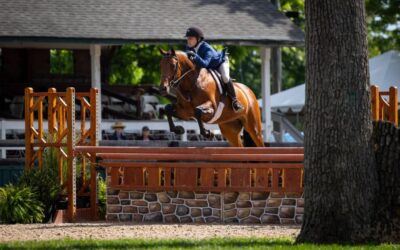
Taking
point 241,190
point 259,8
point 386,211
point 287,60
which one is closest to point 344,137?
point 386,211

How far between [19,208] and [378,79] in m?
13.4

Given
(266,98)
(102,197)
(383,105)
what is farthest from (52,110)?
(266,98)

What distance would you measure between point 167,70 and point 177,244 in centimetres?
537

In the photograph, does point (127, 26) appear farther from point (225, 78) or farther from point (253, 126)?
point (225, 78)

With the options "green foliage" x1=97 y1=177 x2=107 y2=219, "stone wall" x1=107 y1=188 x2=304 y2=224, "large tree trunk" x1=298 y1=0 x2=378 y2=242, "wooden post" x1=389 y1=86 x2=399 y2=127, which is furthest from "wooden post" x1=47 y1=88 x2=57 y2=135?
"large tree trunk" x1=298 y1=0 x2=378 y2=242

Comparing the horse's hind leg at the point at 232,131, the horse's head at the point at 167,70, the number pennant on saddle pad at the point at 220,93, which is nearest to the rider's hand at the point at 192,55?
the horse's head at the point at 167,70

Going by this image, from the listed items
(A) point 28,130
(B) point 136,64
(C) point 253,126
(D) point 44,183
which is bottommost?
(D) point 44,183

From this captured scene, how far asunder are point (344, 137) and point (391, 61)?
16.4 meters

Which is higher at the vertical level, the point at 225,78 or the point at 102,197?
the point at 225,78

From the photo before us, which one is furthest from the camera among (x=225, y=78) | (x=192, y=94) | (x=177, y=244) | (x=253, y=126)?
(x=253, y=126)

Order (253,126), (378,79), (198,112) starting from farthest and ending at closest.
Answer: (378,79) → (253,126) → (198,112)

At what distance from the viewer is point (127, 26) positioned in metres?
22.8

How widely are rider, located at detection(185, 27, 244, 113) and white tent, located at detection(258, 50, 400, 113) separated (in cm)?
904

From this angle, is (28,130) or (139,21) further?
(139,21)
